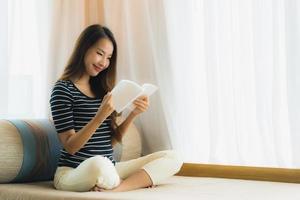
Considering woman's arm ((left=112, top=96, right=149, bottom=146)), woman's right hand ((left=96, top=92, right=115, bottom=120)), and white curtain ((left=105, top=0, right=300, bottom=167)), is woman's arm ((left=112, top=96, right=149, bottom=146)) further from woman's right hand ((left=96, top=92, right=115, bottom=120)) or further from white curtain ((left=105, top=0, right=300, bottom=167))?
white curtain ((left=105, top=0, right=300, bottom=167))

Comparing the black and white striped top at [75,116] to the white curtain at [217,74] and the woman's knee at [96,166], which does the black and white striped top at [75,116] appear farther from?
the white curtain at [217,74]

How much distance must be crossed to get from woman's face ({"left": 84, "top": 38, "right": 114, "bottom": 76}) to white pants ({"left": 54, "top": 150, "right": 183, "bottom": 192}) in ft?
1.26

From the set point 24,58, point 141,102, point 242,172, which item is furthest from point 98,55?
point 242,172

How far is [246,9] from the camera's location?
1.87 m

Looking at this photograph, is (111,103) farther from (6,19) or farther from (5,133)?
(6,19)

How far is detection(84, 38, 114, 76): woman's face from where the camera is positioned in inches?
66.8

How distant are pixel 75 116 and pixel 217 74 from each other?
0.63 m

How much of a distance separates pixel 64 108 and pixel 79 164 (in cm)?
20

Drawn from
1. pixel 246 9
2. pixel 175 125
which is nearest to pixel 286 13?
pixel 246 9

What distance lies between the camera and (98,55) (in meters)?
1.70

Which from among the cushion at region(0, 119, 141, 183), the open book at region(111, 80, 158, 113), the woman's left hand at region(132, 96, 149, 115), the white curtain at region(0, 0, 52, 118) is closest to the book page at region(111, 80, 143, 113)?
the open book at region(111, 80, 158, 113)

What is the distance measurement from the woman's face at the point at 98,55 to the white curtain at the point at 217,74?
1.44 feet

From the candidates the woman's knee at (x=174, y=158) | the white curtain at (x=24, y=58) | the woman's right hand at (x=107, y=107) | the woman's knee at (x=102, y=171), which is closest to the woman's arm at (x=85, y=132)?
the woman's right hand at (x=107, y=107)

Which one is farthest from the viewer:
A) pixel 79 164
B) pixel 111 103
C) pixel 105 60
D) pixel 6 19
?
pixel 6 19
